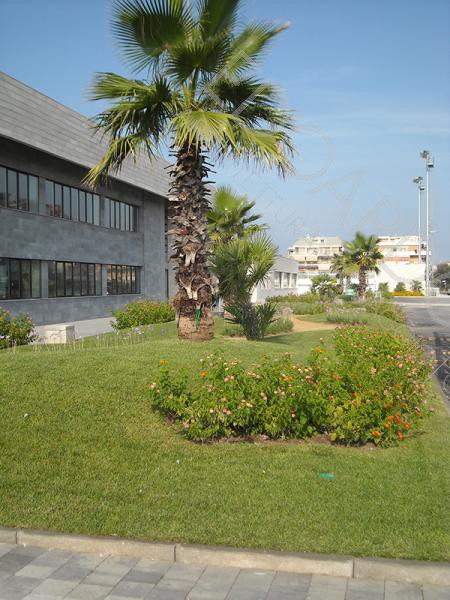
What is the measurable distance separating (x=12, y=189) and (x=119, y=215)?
9435mm

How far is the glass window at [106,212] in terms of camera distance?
29.2 metres

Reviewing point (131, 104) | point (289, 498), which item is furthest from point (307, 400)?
point (131, 104)

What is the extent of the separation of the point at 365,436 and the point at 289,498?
1.80 metres

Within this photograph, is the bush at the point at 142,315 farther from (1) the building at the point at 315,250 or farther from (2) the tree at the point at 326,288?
(1) the building at the point at 315,250

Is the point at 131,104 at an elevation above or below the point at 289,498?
above

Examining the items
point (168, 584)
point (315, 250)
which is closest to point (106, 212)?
point (168, 584)

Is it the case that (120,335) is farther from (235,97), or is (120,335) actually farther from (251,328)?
(235,97)

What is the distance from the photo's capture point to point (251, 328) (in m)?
14.9

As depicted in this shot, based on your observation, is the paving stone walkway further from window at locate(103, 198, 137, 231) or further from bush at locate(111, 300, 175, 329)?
window at locate(103, 198, 137, 231)

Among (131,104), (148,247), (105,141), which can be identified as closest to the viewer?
(131,104)

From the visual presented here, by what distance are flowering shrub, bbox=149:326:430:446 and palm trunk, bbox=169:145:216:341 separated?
4.34 meters

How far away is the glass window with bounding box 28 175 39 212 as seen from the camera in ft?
75.2

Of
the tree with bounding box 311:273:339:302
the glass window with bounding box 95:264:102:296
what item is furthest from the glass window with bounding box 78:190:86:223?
the tree with bounding box 311:273:339:302

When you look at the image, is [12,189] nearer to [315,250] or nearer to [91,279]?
[91,279]
